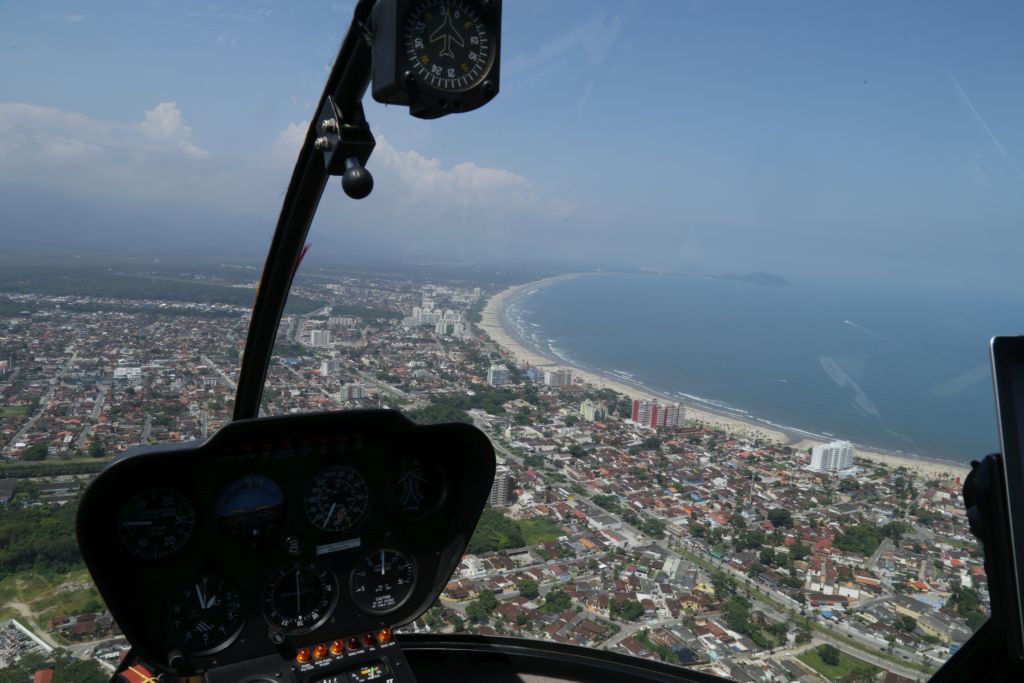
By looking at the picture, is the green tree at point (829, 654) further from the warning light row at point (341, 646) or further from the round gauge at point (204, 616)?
the round gauge at point (204, 616)

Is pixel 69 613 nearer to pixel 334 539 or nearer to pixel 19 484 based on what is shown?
pixel 19 484

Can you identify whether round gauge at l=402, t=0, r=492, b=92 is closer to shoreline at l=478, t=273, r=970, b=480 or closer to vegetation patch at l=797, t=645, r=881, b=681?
shoreline at l=478, t=273, r=970, b=480

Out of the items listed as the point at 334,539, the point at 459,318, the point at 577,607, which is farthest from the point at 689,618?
the point at 459,318

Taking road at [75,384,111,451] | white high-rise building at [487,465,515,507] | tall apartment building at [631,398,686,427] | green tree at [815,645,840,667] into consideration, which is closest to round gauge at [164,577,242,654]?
road at [75,384,111,451]

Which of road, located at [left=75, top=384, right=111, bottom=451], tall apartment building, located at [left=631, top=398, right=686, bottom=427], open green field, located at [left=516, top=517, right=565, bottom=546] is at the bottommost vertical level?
open green field, located at [left=516, top=517, right=565, bottom=546]

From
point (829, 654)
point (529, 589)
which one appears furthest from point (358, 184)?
point (829, 654)

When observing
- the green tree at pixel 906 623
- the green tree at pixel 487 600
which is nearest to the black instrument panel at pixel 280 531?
the green tree at pixel 487 600
